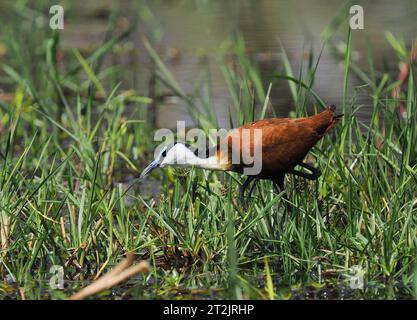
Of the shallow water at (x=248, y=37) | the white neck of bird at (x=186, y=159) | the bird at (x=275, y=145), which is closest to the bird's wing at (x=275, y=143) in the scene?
the bird at (x=275, y=145)

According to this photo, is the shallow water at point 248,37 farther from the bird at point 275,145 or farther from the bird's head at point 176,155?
the bird at point 275,145

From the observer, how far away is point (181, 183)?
4652 millimetres

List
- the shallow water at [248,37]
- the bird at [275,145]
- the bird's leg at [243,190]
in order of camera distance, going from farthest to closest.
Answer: the shallow water at [248,37] < the bird's leg at [243,190] < the bird at [275,145]

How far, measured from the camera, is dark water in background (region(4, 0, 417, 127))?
7730mm

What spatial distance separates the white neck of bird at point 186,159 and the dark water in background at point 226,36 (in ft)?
A: 6.49

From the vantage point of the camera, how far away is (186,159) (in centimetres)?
464

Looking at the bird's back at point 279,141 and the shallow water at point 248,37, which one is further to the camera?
the shallow water at point 248,37

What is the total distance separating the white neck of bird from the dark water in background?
77.8 inches

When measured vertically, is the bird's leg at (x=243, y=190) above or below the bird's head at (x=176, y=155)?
below

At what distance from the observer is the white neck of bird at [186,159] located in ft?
15.0

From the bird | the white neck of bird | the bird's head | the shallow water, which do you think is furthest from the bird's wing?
the shallow water

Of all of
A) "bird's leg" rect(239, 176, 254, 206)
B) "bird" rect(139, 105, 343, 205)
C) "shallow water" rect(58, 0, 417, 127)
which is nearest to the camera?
"bird" rect(139, 105, 343, 205)

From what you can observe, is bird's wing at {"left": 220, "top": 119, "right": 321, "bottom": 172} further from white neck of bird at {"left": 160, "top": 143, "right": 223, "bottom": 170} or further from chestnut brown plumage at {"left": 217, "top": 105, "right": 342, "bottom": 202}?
white neck of bird at {"left": 160, "top": 143, "right": 223, "bottom": 170}

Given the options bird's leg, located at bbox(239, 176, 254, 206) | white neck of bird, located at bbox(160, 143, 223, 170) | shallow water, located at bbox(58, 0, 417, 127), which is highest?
shallow water, located at bbox(58, 0, 417, 127)
